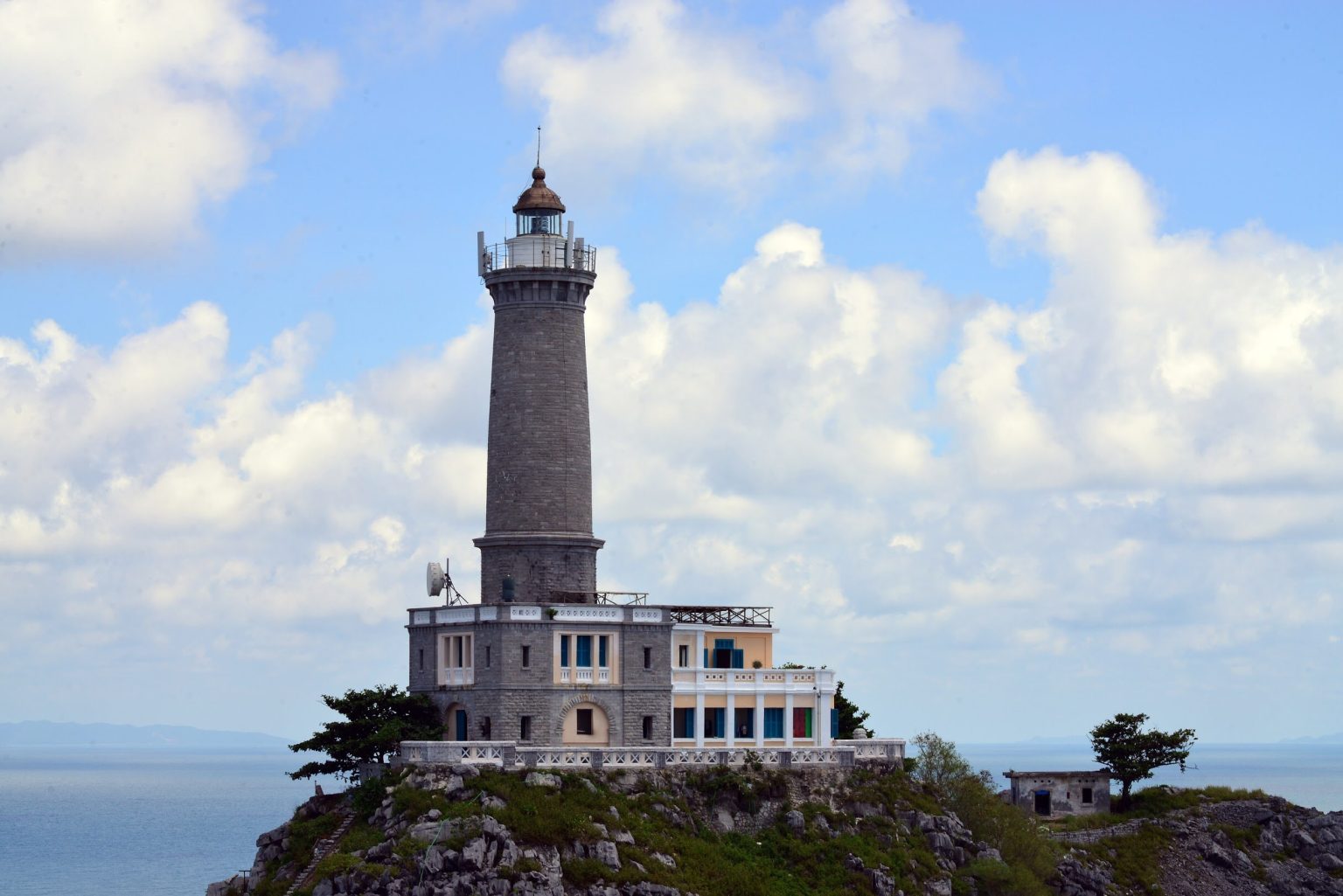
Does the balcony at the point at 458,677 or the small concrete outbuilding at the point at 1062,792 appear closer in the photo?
the balcony at the point at 458,677

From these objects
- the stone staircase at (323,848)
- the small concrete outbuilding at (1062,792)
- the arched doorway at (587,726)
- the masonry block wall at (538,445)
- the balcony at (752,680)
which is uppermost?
the masonry block wall at (538,445)

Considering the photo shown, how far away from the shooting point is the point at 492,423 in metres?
83.9

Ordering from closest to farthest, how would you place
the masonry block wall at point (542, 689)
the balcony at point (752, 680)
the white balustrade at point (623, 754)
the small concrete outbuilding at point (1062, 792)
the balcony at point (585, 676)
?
the white balustrade at point (623, 754) < the masonry block wall at point (542, 689) < the balcony at point (585, 676) < the balcony at point (752, 680) < the small concrete outbuilding at point (1062, 792)

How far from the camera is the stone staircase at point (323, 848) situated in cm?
7025

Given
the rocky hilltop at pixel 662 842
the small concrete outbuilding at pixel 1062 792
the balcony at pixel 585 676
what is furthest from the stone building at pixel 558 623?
the small concrete outbuilding at pixel 1062 792

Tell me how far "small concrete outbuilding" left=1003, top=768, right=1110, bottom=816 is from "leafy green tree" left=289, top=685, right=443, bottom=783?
30.8 meters

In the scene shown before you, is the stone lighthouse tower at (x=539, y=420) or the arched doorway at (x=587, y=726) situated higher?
the stone lighthouse tower at (x=539, y=420)

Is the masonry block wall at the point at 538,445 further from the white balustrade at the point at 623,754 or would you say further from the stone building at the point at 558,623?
the white balustrade at the point at 623,754

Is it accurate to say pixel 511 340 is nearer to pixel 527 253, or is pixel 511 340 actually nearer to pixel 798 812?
pixel 527 253

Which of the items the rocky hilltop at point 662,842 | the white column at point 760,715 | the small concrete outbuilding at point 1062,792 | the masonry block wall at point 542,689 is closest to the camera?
the rocky hilltop at point 662,842

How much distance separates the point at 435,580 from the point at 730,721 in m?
13.6

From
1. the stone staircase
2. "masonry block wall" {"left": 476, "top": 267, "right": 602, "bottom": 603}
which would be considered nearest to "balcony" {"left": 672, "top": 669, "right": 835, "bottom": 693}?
"masonry block wall" {"left": 476, "top": 267, "right": 602, "bottom": 603}

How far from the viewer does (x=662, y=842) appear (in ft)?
233

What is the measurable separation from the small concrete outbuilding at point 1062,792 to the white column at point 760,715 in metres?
17.9
